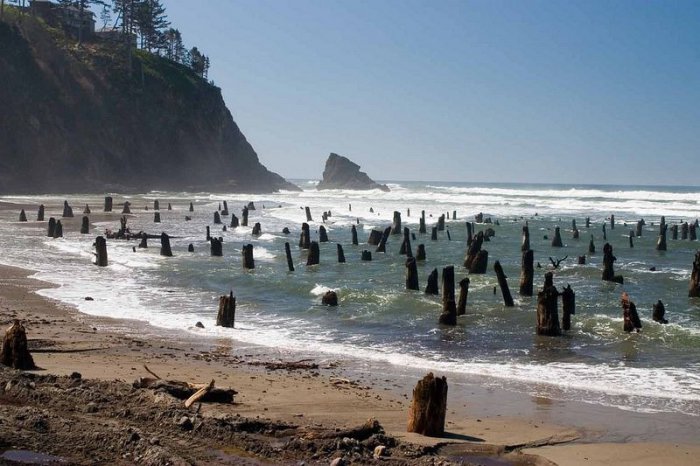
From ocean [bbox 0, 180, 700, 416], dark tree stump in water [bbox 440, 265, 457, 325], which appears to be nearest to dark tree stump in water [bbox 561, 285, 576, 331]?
ocean [bbox 0, 180, 700, 416]

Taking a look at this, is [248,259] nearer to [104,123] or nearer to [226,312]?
[226,312]

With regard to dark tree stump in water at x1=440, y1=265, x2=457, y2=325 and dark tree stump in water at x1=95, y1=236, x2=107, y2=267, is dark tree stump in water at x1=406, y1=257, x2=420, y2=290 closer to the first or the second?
dark tree stump in water at x1=440, y1=265, x2=457, y2=325

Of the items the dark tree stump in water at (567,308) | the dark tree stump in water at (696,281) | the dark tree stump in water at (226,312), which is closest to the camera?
the dark tree stump in water at (226,312)

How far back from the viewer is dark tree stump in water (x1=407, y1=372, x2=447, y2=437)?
30.6 ft

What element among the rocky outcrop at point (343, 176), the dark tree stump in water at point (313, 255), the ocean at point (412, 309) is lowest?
the ocean at point (412, 309)

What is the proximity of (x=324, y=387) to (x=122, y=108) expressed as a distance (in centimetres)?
9077

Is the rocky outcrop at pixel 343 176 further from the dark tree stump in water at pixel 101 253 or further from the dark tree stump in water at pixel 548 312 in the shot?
the dark tree stump in water at pixel 548 312

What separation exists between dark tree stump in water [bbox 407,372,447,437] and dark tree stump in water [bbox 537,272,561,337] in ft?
28.7

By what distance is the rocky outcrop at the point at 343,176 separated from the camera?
165 meters

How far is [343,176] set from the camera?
169 m

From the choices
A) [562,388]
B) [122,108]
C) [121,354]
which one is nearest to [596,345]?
[562,388]

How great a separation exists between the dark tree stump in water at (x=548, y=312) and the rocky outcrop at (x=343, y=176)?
146025 millimetres

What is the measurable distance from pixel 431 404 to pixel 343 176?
6298 inches

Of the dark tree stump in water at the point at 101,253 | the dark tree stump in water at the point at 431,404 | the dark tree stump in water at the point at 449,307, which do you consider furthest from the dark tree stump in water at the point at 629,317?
the dark tree stump in water at the point at 101,253
